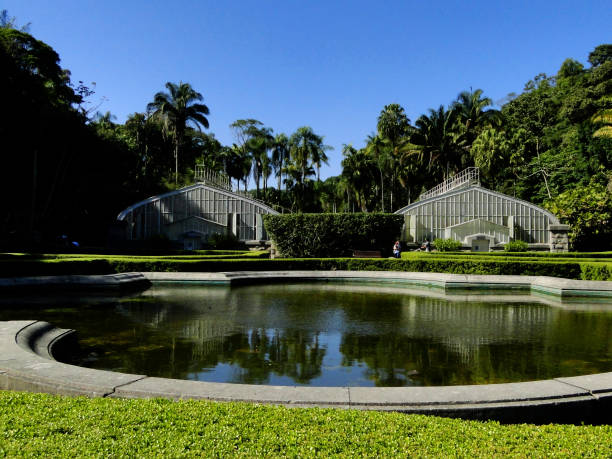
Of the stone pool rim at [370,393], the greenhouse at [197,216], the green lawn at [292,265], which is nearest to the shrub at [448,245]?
the green lawn at [292,265]

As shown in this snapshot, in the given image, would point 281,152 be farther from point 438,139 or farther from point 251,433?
point 251,433

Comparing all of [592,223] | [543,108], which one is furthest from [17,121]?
[543,108]

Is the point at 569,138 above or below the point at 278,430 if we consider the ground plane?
above

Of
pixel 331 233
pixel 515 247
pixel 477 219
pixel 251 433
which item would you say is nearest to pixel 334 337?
pixel 251 433

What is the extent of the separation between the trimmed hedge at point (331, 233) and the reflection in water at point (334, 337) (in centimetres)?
1681

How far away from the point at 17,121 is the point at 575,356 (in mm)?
37798

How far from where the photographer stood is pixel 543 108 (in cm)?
5659

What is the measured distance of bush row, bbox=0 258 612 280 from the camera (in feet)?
56.2

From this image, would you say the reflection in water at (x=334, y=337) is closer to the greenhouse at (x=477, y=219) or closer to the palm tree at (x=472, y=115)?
the greenhouse at (x=477, y=219)

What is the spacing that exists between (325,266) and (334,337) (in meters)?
13.7

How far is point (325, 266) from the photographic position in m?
22.6

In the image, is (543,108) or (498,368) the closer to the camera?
(498,368)

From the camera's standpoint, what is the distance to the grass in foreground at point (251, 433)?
344 cm

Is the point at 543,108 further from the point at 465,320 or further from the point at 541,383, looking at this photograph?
the point at 541,383
